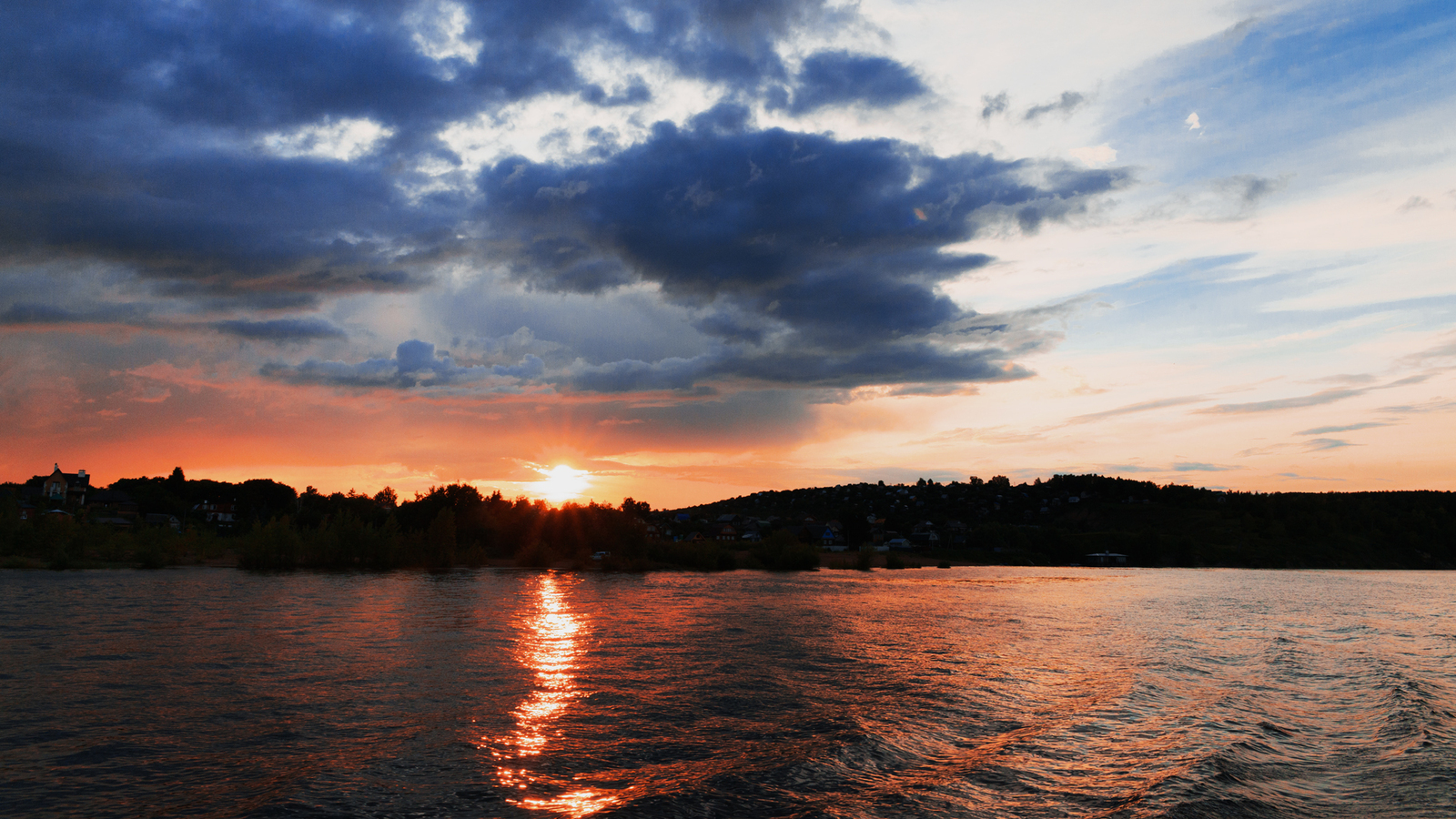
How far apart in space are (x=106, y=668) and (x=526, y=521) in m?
103

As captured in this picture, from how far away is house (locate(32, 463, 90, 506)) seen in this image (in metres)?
161

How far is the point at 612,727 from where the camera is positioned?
1781 centimetres

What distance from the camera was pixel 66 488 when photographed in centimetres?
17088

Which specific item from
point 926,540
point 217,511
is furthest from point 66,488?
point 926,540

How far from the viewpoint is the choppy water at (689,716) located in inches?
514

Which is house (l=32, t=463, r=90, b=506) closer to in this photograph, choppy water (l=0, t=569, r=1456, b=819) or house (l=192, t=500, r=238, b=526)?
house (l=192, t=500, r=238, b=526)

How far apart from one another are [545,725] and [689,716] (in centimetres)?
378

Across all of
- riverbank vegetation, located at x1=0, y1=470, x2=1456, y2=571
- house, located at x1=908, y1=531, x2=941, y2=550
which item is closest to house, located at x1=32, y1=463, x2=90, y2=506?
riverbank vegetation, located at x1=0, y1=470, x2=1456, y2=571

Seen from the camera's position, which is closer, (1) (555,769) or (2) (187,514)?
(1) (555,769)

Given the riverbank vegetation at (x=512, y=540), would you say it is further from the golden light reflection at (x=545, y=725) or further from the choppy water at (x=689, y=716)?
the golden light reflection at (x=545, y=725)

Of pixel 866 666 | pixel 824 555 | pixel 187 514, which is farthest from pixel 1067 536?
pixel 187 514

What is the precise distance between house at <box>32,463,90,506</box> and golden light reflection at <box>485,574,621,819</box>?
176 m

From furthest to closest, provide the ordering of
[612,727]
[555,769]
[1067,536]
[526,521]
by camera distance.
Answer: [1067,536] < [526,521] < [612,727] < [555,769]

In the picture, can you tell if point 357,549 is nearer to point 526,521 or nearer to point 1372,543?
point 526,521
